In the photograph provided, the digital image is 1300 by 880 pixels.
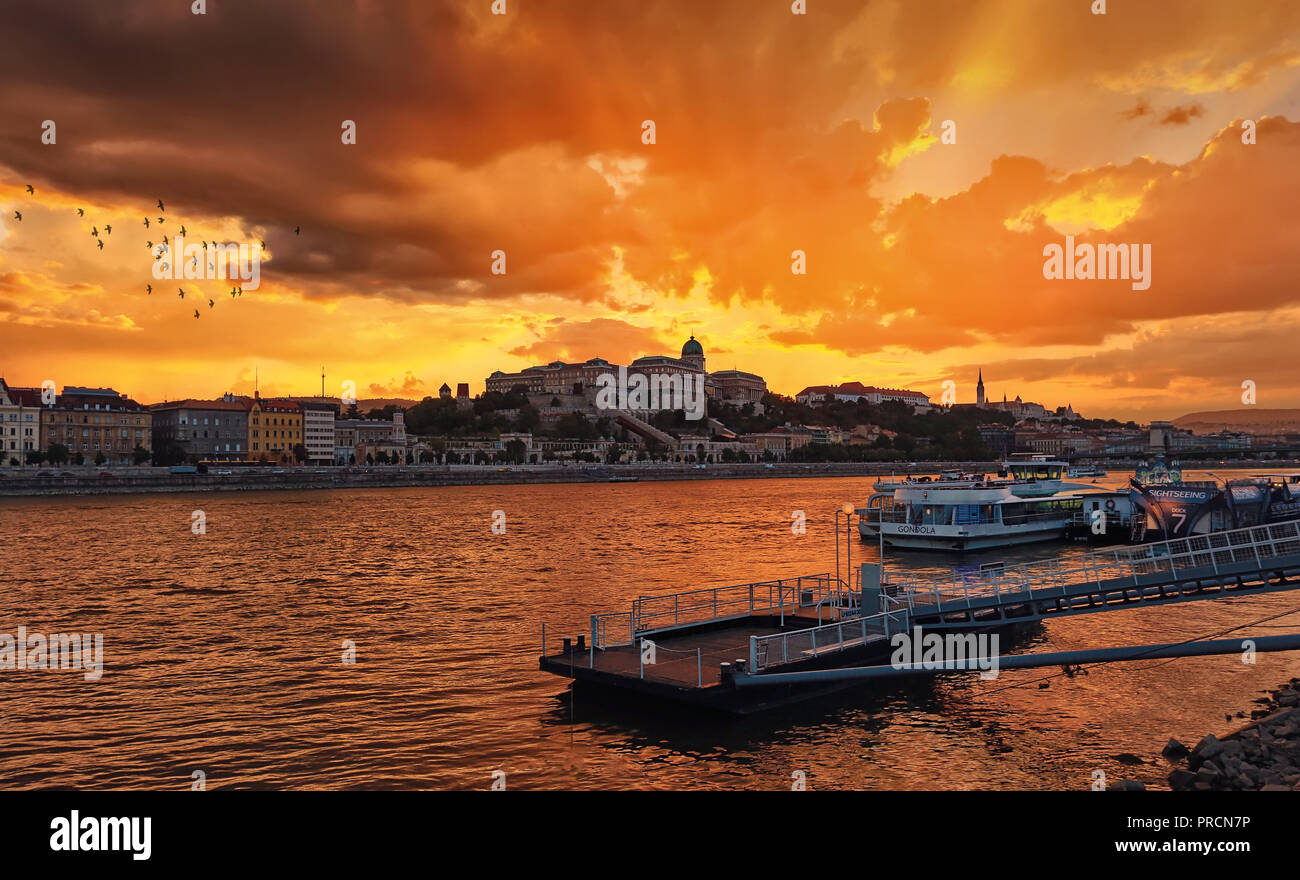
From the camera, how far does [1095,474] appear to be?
248 feet

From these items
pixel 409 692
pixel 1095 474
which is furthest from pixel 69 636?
pixel 1095 474

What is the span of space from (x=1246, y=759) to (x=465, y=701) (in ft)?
41.8

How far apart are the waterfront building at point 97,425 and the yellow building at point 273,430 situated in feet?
44.6

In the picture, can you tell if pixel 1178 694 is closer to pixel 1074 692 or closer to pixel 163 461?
pixel 1074 692

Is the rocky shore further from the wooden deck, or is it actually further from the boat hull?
the boat hull

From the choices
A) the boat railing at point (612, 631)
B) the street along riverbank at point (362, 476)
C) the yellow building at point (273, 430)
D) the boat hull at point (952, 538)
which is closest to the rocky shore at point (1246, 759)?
the boat railing at point (612, 631)

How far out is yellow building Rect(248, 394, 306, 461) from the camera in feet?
443

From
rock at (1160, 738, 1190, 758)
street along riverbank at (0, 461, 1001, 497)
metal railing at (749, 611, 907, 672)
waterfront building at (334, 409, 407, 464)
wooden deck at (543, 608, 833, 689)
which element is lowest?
rock at (1160, 738, 1190, 758)

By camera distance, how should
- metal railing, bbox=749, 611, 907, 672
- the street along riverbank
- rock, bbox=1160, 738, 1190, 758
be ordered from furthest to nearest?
the street along riverbank
metal railing, bbox=749, 611, 907, 672
rock, bbox=1160, 738, 1190, 758

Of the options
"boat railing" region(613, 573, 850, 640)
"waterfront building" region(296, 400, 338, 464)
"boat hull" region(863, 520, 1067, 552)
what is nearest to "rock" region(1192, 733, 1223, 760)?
"boat railing" region(613, 573, 850, 640)

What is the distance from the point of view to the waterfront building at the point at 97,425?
375ft

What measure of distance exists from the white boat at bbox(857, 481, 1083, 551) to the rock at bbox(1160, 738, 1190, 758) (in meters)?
29.0

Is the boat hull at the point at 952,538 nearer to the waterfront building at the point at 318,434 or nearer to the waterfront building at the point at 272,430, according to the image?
the waterfront building at the point at 272,430

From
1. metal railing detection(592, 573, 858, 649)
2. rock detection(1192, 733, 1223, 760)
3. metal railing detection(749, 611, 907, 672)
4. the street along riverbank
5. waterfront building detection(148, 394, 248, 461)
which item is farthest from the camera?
waterfront building detection(148, 394, 248, 461)
